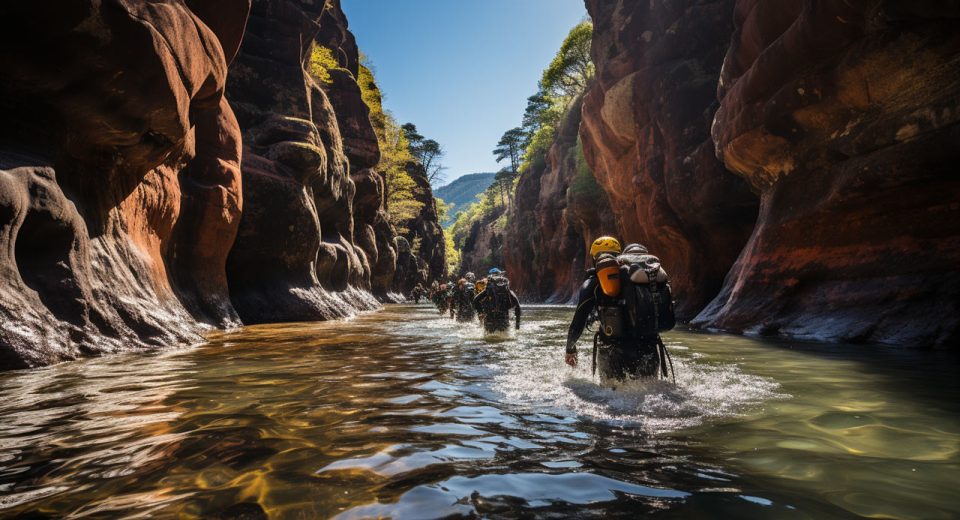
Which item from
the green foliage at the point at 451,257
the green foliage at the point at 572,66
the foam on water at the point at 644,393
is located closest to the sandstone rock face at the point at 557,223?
the green foliage at the point at 572,66

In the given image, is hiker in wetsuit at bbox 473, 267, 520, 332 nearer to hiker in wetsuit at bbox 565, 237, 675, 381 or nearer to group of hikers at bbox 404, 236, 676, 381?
group of hikers at bbox 404, 236, 676, 381

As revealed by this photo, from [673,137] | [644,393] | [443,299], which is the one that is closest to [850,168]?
[644,393]

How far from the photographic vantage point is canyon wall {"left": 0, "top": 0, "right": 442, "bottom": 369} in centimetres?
696

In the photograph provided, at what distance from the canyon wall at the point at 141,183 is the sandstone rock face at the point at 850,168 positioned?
12564 mm

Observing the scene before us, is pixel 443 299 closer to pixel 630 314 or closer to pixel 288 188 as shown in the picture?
pixel 288 188

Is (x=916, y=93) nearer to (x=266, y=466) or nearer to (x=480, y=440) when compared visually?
(x=480, y=440)

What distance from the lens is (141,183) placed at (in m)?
11.0

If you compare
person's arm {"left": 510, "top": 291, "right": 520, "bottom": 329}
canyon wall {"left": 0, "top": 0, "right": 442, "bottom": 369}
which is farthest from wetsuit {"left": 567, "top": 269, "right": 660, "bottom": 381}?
canyon wall {"left": 0, "top": 0, "right": 442, "bottom": 369}

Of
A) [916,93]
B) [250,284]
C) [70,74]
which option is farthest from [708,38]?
[70,74]

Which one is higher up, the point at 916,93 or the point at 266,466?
the point at 916,93

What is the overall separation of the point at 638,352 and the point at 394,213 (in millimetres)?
42094

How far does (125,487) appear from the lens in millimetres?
2504

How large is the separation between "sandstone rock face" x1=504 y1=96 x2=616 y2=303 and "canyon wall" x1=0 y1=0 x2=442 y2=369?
19.9 metres

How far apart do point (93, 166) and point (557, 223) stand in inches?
1480
